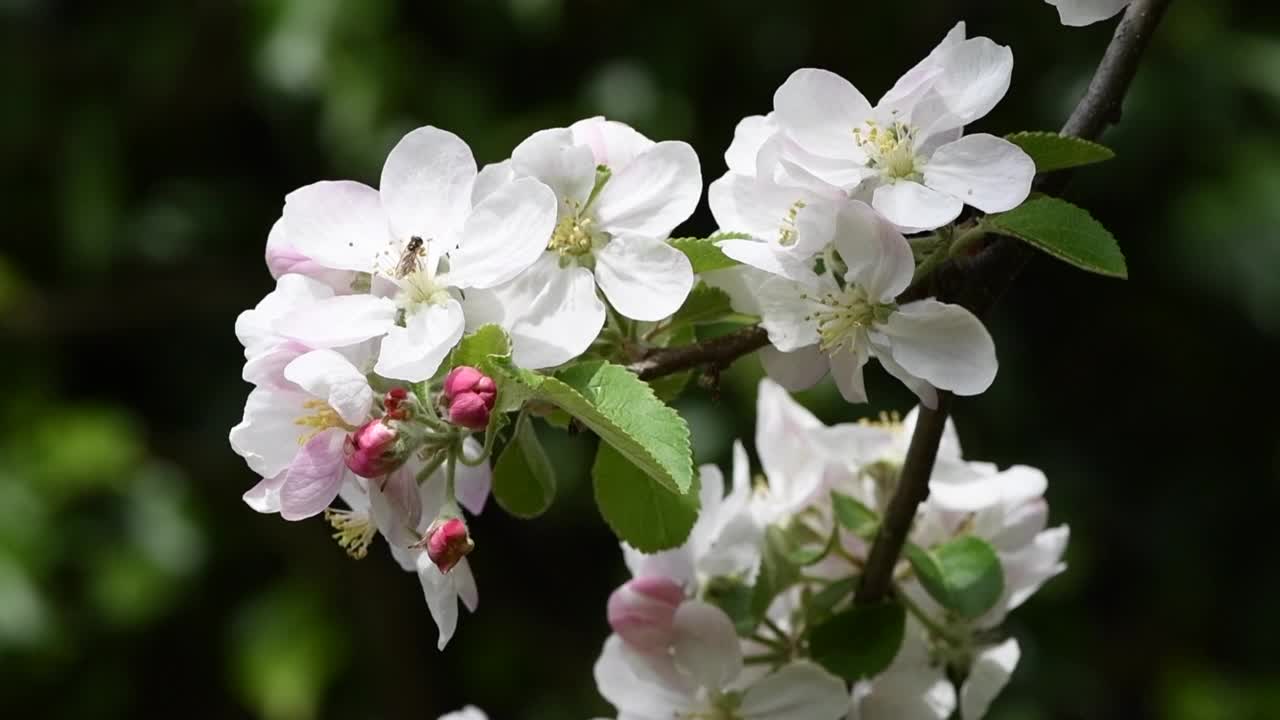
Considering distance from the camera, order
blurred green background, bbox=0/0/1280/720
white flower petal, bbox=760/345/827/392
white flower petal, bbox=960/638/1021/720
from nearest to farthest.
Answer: white flower petal, bbox=760/345/827/392
white flower petal, bbox=960/638/1021/720
blurred green background, bbox=0/0/1280/720

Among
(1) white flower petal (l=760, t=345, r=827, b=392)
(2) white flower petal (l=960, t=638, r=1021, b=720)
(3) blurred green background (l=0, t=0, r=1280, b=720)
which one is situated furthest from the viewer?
(3) blurred green background (l=0, t=0, r=1280, b=720)

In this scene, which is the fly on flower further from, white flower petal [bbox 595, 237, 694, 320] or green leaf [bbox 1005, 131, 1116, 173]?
green leaf [bbox 1005, 131, 1116, 173]

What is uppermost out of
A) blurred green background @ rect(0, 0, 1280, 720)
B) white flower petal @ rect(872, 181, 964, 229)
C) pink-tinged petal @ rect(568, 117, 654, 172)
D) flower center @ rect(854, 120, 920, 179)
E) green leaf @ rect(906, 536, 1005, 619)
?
flower center @ rect(854, 120, 920, 179)

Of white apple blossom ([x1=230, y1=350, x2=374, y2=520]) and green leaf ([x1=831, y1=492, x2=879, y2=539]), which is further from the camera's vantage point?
green leaf ([x1=831, y1=492, x2=879, y2=539])

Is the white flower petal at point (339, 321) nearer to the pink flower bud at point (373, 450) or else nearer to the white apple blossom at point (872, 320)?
the pink flower bud at point (373, 450)

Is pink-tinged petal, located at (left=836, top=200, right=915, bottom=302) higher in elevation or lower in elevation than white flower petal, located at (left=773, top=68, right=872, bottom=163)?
lower

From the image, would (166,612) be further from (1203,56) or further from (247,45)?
(1203,56)

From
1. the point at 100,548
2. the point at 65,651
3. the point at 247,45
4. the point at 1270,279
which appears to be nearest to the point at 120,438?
the point at 100,548

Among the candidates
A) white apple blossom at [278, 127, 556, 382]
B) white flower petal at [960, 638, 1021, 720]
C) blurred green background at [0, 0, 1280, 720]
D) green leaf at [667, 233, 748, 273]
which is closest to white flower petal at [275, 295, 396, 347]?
white apple blossom at [278, 127, 556, 382]
